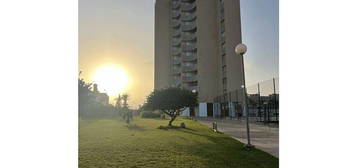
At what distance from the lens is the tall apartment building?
1455 cm

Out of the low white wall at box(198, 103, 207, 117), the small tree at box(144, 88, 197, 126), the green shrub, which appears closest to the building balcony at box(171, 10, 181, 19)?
the low white wall at box(198, 103, 207, 117)

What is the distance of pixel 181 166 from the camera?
237 centimetres

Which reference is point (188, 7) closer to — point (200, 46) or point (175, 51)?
point (175, 51)

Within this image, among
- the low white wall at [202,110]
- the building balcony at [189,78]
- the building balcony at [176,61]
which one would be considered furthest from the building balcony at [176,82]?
the low white wall at [202,110]

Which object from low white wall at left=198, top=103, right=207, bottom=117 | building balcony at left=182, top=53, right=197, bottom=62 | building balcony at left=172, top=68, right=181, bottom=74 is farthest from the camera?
building balcony at left=172, top=68, right=181, bottom=74

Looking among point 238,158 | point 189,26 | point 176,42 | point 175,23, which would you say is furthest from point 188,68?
point 238,158

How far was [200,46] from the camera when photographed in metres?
16.8

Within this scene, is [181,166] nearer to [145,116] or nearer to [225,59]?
[145,116]

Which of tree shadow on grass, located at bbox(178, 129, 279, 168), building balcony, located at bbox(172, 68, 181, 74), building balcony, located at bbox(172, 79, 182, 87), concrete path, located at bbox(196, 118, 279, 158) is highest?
building balcony, located at bbox(172, 68, 181, 74)

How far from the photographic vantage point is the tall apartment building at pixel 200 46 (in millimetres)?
14555

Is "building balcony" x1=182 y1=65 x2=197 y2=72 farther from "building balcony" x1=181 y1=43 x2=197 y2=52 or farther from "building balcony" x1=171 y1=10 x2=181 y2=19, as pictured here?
"building balcony" x1=171 y1=10 x2=181 y2=19
